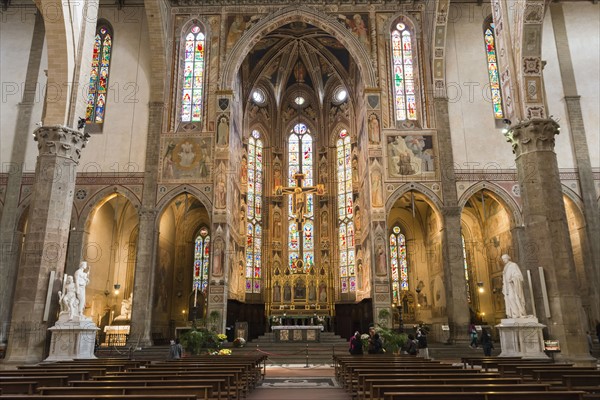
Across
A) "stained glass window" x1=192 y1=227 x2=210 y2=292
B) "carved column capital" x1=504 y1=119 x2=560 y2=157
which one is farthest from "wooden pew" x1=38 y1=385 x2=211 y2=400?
"stained glass window" x1=192 y1=227 x2=210 y2=292

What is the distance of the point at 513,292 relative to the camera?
50.3 feet

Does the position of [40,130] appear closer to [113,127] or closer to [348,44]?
[113,127]

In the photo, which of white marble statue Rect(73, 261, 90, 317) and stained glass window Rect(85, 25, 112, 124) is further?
stained glass window Rect(85, 25, 112, 124)

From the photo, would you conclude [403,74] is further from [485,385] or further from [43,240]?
[485,385]

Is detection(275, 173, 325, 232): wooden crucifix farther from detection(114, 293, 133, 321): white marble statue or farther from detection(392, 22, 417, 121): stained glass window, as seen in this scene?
detection(114, 293, 133, 321): white marble statue

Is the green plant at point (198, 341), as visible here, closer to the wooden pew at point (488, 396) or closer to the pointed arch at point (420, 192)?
the pointed arch at point (420, 192)

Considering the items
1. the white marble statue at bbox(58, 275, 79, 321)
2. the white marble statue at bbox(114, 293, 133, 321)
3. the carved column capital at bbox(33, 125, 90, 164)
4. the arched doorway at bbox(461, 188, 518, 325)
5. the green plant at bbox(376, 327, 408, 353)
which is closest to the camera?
the white marble statue at bbox(58, 275, 79, 321)

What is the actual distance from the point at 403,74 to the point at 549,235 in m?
14.0

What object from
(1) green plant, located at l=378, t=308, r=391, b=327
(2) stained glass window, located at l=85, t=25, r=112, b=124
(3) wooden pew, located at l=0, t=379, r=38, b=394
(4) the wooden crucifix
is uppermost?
(2) stained glass window, located at l=85, t=25, r=112, b=124

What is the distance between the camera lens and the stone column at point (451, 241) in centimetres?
2236

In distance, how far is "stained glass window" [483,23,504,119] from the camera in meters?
25.2

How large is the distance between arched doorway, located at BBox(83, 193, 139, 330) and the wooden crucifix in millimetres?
8503

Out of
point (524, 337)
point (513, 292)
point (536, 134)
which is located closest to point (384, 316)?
point (513, 292)

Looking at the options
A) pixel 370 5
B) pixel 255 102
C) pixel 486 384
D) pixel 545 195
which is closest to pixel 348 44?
pixel 370 5
